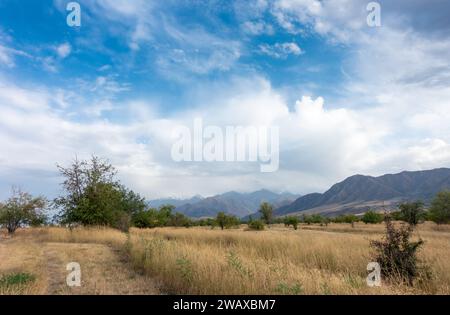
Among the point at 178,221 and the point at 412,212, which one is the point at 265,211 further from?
the point at 412,212

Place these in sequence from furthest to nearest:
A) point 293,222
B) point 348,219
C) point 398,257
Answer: point 348,219 < point 293,222 < point 398,257

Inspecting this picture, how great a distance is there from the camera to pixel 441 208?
46.9 meters

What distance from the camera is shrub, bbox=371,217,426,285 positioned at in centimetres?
848

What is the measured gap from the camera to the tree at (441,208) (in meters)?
46.2

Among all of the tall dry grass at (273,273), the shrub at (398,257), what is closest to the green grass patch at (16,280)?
the tall dry grass at (273,273)

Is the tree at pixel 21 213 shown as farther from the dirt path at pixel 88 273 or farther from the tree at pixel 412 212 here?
the tree at pixel 412 212

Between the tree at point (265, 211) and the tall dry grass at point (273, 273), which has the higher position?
the tall dry grass at point (273, 273)

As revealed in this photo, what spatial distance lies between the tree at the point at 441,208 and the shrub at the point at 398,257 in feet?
149

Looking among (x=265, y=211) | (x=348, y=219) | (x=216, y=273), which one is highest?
(x=216, y=273)

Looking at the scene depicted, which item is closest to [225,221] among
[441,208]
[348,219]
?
[348,219]

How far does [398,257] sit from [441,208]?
47.1 metres

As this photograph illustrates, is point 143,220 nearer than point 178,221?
Yes
